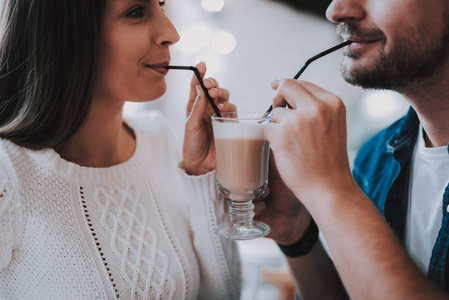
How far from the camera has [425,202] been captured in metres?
1.43

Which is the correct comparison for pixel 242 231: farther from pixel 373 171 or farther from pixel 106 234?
pixel 373 171

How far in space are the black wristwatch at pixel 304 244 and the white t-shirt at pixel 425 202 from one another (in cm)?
37

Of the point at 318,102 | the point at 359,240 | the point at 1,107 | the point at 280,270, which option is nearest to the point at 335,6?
the point at 318,102

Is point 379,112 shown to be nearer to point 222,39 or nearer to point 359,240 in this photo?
point 222,39

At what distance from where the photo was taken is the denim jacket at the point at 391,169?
1.50 meters

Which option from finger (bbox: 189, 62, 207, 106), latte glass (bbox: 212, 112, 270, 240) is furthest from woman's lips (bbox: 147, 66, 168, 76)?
latte glass (bbox: 212, 112, 270, 240)

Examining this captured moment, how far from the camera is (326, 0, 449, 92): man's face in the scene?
4.21 ft

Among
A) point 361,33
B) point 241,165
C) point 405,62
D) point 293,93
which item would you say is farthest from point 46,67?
point 405,62

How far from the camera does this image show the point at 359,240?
35.8 inches

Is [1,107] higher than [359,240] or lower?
higher

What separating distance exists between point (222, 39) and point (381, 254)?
10.1 ft

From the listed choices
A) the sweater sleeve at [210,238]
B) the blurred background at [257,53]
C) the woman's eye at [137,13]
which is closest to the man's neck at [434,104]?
the sweater sleeve at [210,238]

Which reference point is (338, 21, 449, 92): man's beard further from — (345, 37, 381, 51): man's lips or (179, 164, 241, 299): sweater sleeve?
(179, 164, 241, 299): sweater sleeve

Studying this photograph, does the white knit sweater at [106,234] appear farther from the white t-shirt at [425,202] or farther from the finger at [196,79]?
the white t-shirt at [425,202]
